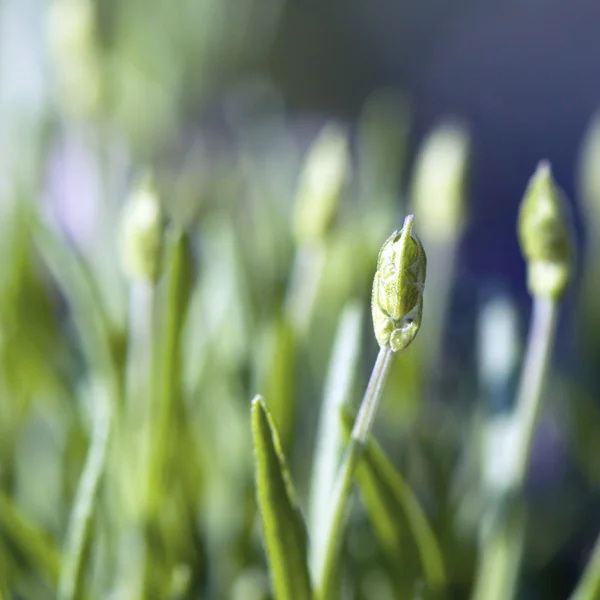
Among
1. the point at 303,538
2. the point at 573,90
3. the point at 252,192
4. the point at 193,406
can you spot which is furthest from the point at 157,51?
the point at 573,90

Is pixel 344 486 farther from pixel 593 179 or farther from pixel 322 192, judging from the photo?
pixel 593 179

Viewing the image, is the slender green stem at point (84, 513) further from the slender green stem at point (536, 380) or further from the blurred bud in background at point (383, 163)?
the blurred bud in background at point (383, 163)

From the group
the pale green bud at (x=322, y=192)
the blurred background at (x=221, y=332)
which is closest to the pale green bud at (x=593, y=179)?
the blurred background at (x=221, y=332)

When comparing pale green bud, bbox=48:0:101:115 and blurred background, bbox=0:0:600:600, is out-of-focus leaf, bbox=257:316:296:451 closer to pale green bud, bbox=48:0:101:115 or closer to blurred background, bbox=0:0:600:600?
blurred background, bbox=0:0:600:600

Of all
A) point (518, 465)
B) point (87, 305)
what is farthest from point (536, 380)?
point (87, 305)

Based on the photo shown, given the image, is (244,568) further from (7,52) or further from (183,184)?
(7,52)

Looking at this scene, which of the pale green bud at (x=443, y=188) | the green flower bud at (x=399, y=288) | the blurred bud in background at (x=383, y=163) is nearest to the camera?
the green flower bud at (x=399, y=288)

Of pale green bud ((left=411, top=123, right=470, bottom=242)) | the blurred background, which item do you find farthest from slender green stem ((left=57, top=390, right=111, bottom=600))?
pale green bud ((left=411, top=123, right=470, bottom=242))
